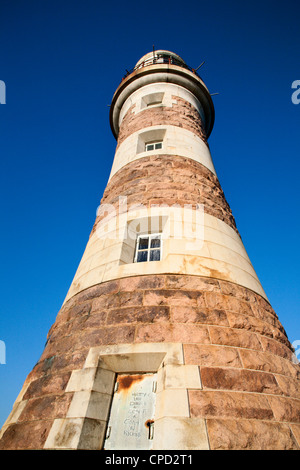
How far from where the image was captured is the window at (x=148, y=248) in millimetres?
4285

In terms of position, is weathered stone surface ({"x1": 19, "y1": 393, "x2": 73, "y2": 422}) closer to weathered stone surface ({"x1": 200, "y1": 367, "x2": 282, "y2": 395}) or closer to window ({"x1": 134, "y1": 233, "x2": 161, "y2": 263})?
weathered stone surface ({"x1": 200, "y1": 367, "x2": 282, "y2": 395})

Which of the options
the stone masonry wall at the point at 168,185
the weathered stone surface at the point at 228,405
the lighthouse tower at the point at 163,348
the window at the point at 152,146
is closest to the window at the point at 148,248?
the lighthouse tower at the point at 163,348

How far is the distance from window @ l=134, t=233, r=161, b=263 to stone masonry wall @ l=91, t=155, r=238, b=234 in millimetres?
657

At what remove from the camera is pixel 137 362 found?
289cm

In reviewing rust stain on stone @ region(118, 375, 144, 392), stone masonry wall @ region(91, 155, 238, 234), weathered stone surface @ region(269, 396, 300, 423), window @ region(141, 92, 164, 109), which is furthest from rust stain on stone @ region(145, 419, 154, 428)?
window @ region(141, 92, 164, 109)

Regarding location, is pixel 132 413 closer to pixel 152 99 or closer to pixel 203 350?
pixel 203 350

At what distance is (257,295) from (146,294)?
6.27 feet

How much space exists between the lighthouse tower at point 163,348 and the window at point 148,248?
0.02 m

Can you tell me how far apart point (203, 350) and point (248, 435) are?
0.82 meters

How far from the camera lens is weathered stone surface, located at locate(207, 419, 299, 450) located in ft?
7.20

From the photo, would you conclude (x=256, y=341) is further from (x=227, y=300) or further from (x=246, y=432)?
(x=246, y=432)

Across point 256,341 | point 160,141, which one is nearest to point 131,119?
point 160,141

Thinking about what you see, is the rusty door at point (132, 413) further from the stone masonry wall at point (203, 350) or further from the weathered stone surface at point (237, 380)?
the weathered stone surface at point (237, 380)
